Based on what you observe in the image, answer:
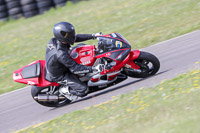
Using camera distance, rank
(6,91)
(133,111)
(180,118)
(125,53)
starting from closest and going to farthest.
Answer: (180,118) < (133,111) < (125,53) < (6,91)

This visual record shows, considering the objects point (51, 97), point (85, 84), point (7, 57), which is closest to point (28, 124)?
point (51, 97)

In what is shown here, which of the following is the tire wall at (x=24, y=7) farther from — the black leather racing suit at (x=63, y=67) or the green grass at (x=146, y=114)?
the green grass at (x=146, y=114)

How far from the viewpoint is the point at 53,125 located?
6.19 m

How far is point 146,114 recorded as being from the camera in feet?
16.7

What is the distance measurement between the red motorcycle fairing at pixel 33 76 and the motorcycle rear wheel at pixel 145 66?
5.81 feet

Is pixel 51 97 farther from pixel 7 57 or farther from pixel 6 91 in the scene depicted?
pixel 7 57

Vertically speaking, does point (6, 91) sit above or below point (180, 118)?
below

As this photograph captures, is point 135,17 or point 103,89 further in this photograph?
point 135,17

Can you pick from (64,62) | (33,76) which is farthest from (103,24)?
(64,62)

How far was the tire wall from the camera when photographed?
19016 millimetres

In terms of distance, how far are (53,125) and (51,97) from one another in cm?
125

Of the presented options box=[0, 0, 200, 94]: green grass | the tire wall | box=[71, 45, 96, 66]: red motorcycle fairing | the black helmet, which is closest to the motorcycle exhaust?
box=[71, 45, 96, 66]: red motorcycle fairing

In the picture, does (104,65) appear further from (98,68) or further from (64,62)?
(64,62)

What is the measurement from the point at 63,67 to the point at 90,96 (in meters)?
1.20
